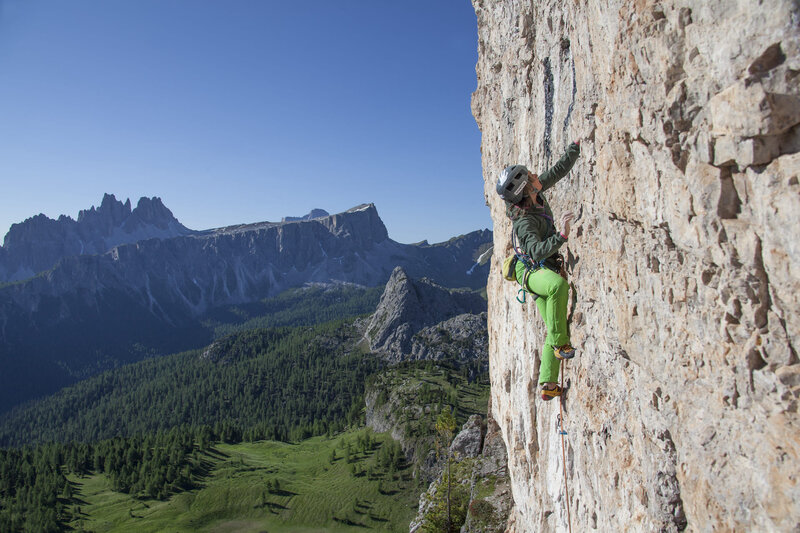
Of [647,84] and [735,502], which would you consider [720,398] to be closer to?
[735,502]

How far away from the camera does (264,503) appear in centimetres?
5741

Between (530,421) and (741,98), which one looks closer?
(741,98)

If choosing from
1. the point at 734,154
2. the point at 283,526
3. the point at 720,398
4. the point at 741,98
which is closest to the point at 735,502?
the point at 720,398

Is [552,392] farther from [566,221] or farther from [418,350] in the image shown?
[418,350]

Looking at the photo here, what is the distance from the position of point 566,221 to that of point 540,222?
0.45 meters

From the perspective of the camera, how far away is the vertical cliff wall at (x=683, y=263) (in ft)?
12.1

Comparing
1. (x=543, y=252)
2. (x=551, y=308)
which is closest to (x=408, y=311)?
(x=551, y=308)

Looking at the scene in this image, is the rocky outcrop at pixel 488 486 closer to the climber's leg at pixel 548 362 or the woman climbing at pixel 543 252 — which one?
the climber's leg at pixel 548 362

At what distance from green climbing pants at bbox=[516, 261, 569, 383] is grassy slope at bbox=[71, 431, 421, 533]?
50.6 meters

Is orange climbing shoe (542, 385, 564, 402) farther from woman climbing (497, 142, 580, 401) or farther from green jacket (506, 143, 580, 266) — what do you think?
green jacket (506, 143, 580, 266)

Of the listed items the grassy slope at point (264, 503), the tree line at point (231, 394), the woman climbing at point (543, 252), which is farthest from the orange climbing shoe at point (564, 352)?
the tree line at point (231, 394)

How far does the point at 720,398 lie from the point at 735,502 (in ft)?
3.05

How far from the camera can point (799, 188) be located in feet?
11.4

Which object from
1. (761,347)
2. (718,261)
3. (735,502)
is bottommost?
(735,502)
